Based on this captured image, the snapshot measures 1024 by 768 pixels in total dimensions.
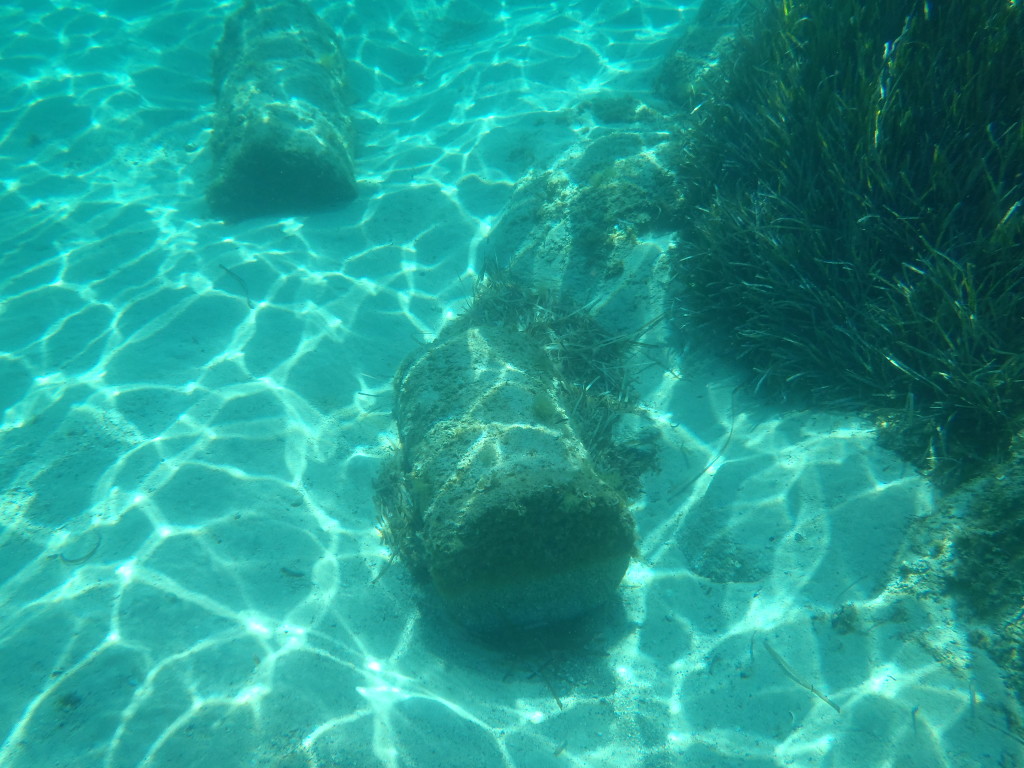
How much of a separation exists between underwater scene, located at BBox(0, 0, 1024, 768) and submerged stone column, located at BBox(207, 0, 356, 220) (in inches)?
11.7

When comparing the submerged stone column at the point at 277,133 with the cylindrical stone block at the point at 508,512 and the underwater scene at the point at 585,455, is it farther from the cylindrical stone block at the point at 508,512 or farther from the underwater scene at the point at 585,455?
the cylindrical stone block at the point at 508,512

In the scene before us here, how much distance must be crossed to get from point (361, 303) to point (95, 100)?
832 centimetres

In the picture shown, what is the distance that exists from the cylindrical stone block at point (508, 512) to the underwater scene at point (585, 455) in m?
0.03

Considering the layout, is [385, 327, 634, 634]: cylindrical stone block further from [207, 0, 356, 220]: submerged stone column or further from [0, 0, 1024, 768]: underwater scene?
[207, 0, 356, 220]: submerged stone column

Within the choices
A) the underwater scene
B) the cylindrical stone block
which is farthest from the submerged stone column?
the cylindrical stone block

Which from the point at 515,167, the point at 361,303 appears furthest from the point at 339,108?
the point at 361,303

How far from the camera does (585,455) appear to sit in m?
3.66

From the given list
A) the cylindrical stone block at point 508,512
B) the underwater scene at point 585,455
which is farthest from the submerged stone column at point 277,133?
the cylindrical stone block at point 508,512

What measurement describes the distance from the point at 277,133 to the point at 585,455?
6385mm

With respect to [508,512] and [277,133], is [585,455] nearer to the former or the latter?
[508,512]

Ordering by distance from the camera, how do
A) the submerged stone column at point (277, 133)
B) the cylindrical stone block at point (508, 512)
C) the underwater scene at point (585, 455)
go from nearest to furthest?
the underwater scene at point (585, 455)
the cylindrical stone block at point (508, 512)
the submerged stone column at point (277, 133)

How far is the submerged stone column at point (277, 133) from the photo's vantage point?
281 inches

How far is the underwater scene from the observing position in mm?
2904

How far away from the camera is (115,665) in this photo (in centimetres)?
303
